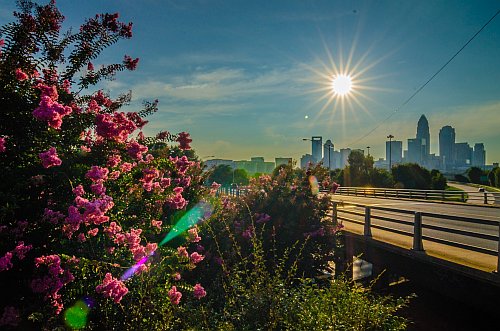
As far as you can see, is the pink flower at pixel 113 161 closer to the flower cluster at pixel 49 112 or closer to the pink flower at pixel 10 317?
the flower cluster at pixel 49 112

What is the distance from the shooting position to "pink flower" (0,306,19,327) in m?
3.54

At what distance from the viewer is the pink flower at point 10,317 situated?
354cm

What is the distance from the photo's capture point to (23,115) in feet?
14.1

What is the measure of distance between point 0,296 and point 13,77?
2330 mm

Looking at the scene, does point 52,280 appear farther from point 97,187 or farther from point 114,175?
point 114,175

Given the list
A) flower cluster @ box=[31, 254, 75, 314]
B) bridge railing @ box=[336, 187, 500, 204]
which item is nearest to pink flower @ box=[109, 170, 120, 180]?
flower cluster @ box=[31, 254, 75, 314]

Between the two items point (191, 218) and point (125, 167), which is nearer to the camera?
point (125, 167)

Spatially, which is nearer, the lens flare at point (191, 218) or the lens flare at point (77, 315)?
the lens flare at point (77, 315)

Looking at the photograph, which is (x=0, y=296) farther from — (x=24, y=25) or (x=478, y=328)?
(x=478, y=328)

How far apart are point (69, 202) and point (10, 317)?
116 centimetres

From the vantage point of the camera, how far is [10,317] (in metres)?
3.54

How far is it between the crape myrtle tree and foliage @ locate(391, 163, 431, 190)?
47404mm

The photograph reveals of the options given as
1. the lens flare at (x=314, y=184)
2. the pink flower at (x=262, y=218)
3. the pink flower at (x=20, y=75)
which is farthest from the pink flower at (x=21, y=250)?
the lens flare at (x=314, y=184)

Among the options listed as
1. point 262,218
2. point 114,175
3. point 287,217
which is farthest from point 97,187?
point 287,217
